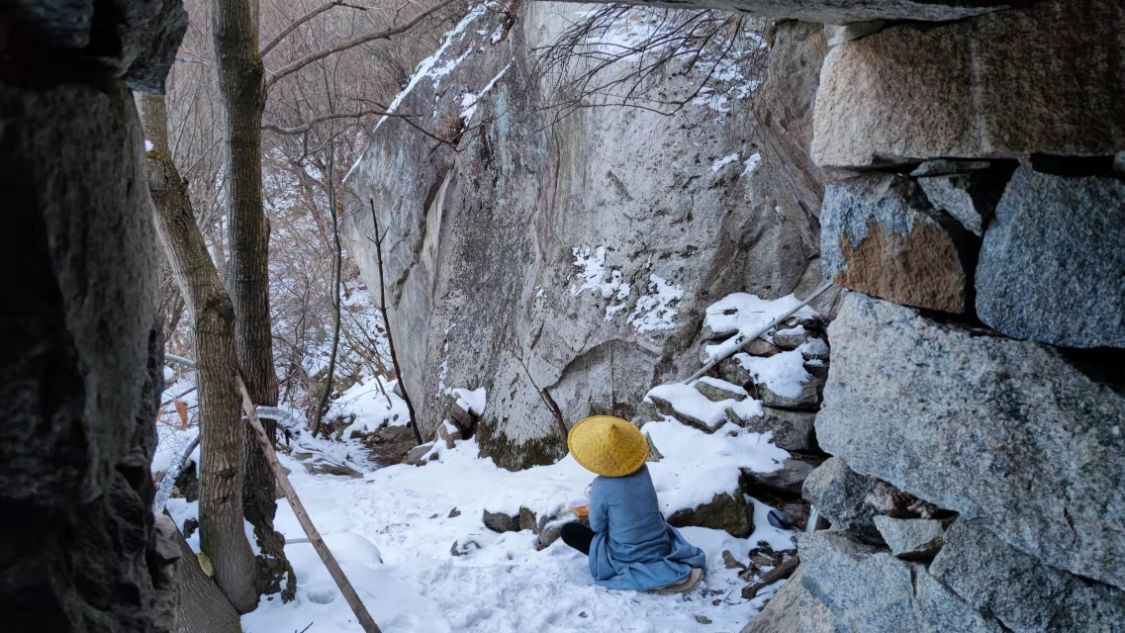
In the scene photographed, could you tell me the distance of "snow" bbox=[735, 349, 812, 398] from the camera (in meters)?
4.92

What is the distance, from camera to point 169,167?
142 inches

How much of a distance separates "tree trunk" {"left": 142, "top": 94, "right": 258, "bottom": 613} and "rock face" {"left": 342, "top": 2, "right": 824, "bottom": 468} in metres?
2.91

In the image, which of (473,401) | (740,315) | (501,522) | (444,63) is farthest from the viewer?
(444,63)

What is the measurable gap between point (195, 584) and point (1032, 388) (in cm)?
335

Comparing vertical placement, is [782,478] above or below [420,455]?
above

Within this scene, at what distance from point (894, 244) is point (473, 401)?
6298 millimetres

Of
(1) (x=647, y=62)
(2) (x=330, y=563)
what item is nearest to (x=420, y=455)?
(1) (x=647, y=62)

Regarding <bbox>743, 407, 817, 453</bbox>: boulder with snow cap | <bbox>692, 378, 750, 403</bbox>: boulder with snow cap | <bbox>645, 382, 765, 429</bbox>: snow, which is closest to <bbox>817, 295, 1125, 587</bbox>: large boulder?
<bbox>743, 407, 817, 453</bbox>: boulder with snow cap

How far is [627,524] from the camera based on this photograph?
13.5 feet

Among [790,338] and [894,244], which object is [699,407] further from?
[894,244]

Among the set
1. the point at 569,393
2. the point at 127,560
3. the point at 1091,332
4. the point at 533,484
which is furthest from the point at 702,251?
the point at 127,560

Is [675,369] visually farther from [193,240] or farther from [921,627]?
[921,627]

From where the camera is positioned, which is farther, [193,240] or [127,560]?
[193,240]

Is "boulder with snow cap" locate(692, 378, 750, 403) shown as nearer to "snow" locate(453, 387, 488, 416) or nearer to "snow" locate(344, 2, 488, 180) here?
"snow" locate(453, 387, 488, 416)
